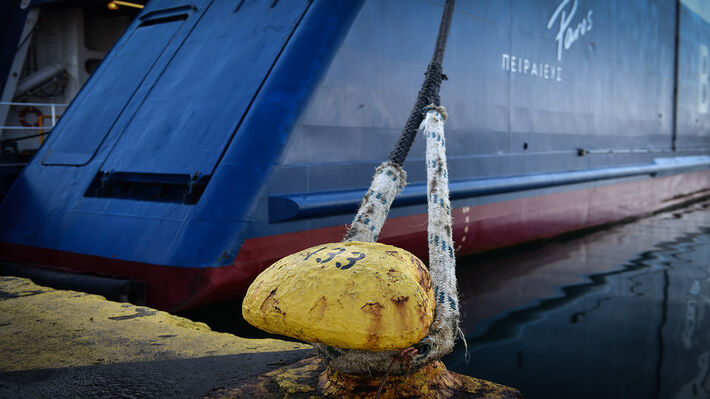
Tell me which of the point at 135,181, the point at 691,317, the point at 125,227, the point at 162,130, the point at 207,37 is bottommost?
the point at 691,317

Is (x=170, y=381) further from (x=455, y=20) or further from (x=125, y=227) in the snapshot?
(x=455, y=20)

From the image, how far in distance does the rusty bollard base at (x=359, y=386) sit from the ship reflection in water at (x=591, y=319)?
1.02 meters

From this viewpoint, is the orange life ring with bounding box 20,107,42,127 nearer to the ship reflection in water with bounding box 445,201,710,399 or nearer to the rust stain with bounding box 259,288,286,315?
the ship reflection in water with bounding box 445,201,710,399

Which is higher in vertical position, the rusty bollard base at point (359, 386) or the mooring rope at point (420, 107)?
the mooring rope at point (420, 107)

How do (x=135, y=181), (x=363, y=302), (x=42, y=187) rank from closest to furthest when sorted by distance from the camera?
(x=363, y=302)
(x=135, y=181)
(x=42, y=187)

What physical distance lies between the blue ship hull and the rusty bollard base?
143cm

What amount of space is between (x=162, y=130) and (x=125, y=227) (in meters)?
0.63

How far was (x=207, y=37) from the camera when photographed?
151 inches

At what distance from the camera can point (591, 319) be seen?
3543 millimetres

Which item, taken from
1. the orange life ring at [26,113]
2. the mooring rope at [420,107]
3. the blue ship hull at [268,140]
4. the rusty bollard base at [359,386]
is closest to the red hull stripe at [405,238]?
the blue ship hull at [268,140]

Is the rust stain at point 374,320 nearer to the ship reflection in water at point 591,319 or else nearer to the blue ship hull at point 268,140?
the ship reflection in water at point 591,319

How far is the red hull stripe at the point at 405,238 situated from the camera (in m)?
3.00

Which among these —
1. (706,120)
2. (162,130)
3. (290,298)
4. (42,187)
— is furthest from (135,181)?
(706,120)

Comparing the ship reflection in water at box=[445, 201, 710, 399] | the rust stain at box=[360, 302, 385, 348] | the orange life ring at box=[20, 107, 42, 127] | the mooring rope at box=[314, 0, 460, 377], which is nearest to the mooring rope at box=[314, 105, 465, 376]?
the mooring rope at box=[314, 0, 460, 377]
